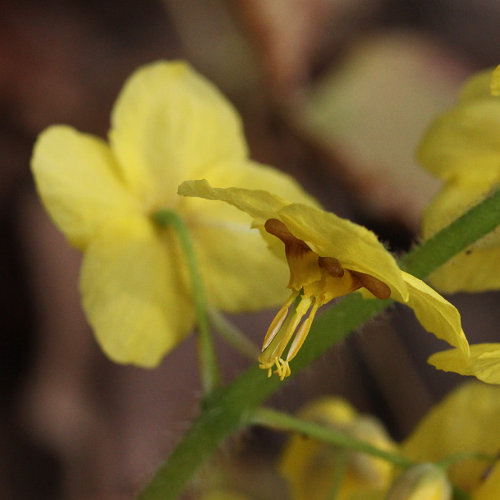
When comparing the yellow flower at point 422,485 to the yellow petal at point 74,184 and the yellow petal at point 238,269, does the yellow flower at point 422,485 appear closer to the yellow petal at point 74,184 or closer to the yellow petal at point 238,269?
the yellow petal at point 238,269

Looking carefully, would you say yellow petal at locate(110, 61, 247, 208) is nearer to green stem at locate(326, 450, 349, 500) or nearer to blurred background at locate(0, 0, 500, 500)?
green stem at locate(326, 450, 349, 500)

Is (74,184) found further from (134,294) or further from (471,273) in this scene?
(471,273)

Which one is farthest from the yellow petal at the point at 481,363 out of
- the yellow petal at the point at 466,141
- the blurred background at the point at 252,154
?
the blurred background at the point at 252,154

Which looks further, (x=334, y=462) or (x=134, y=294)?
(x=334, y=462)

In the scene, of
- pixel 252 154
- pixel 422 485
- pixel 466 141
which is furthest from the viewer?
pixel 252 154

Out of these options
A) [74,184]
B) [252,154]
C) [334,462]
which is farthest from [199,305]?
[252,154]

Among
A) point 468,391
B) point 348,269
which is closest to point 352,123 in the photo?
point 468,391
